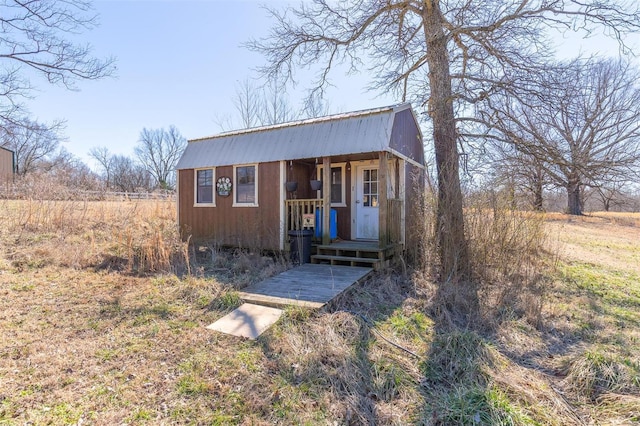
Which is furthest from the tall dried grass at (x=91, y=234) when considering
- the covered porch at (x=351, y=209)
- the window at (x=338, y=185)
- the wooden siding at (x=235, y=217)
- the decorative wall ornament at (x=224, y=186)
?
the window at (x=338, y=185)

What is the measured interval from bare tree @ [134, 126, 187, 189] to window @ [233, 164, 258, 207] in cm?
3756

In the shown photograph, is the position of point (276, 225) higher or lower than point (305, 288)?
higher

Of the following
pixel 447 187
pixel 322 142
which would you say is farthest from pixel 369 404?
pixel 322 142

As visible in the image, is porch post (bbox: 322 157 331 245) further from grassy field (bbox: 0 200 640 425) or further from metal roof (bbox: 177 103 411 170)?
grassy field (bbox: 0 200 640 425)

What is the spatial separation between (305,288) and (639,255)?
454 inches

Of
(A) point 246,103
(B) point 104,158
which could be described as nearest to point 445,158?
(A) point 246,103

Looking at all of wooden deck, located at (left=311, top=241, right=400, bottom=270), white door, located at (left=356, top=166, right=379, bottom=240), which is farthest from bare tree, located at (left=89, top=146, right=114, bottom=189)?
wooden deck, located at (left=311, top=241, right=400, bottom=270)

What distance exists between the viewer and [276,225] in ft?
24.5

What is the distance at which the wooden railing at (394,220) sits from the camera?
6645 millimetres

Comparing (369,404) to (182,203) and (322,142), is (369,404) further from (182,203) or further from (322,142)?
(182,203)

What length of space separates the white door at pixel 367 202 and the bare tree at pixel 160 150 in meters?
39.4

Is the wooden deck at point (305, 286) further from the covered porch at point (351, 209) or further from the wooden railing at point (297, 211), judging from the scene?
the wooden railing at point (297, 211)

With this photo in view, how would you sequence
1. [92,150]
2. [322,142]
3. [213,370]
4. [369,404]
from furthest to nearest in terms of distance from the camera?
[92,150]
[322,142]
[213,370]
[369,404]

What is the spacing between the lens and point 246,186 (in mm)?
8008
